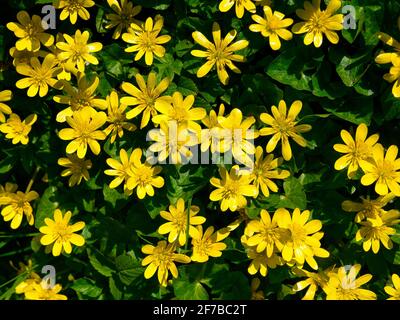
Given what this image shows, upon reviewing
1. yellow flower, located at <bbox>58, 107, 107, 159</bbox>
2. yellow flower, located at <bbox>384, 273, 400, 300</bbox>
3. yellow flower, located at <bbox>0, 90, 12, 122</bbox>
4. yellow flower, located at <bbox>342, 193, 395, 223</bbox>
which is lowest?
yellow flower, located at <bbox>384, 273, 400, 300</bbox>

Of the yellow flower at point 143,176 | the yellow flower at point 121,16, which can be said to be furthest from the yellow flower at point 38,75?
the yellow flower at point 143,176

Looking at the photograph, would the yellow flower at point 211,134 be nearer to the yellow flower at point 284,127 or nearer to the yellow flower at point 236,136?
the yellow flower at point 236,136

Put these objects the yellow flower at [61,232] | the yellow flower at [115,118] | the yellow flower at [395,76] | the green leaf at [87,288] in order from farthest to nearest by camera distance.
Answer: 1. the green leaf at [87,288]
2. the yellow flower at [61,232]
3. the yellow flower at [115,118]
4. the yellow flower at [395,76]

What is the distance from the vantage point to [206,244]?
154 centimetres

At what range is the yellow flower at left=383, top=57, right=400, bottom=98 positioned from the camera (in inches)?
54.8

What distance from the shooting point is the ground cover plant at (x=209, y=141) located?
1453 mm

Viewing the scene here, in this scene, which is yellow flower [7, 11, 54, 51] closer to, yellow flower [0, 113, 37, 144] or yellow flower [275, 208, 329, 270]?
yellow flower [0, 113, 37, 144]

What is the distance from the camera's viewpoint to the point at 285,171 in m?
1.51

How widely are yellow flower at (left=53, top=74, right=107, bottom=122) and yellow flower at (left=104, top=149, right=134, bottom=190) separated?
0.55 ft

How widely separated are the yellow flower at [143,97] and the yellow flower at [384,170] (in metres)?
0.67

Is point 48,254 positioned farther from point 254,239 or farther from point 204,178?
point 254,239

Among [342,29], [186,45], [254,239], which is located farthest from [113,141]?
[342,29]

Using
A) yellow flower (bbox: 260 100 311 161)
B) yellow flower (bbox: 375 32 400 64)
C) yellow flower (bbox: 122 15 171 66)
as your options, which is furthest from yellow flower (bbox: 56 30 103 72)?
yellow flower (bbox: 375 32 400 64)

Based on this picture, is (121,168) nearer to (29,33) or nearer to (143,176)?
(143,176)
